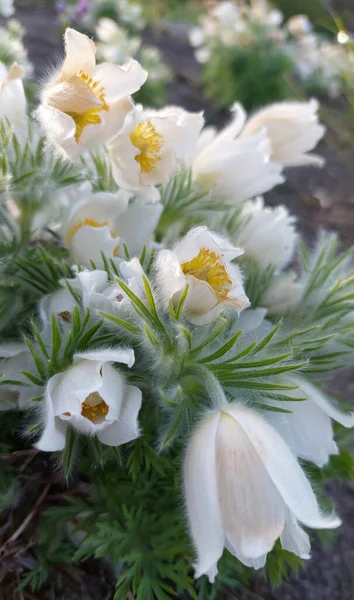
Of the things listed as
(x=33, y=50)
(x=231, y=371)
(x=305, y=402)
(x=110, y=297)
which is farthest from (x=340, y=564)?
(x=33, y=50)

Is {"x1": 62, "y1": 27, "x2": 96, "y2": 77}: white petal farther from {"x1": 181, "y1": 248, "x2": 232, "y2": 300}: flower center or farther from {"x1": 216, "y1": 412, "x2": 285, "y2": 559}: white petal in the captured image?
{"x1": 216, "y1": 412, "x2": 285, "y2": 559}: white petal

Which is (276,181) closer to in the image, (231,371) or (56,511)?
(231,371)

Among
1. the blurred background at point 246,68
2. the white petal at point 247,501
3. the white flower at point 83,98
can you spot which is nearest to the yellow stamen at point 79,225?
the white flower at point 83,98

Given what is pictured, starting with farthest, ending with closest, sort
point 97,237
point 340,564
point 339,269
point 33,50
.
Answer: point 33,50 → point 340,564 → point 339,269 → point 97,237

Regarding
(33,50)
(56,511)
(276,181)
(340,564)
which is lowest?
(33,50)

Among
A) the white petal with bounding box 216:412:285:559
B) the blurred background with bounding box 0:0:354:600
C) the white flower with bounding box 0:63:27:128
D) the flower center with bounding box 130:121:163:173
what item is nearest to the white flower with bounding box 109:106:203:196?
the flower center with bounding box 130:121:163:173

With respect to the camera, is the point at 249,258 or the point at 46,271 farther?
the point at 249,258

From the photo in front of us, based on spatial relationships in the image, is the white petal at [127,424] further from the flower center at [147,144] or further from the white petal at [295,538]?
the flower center at [147,144]

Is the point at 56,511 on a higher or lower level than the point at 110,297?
lower
